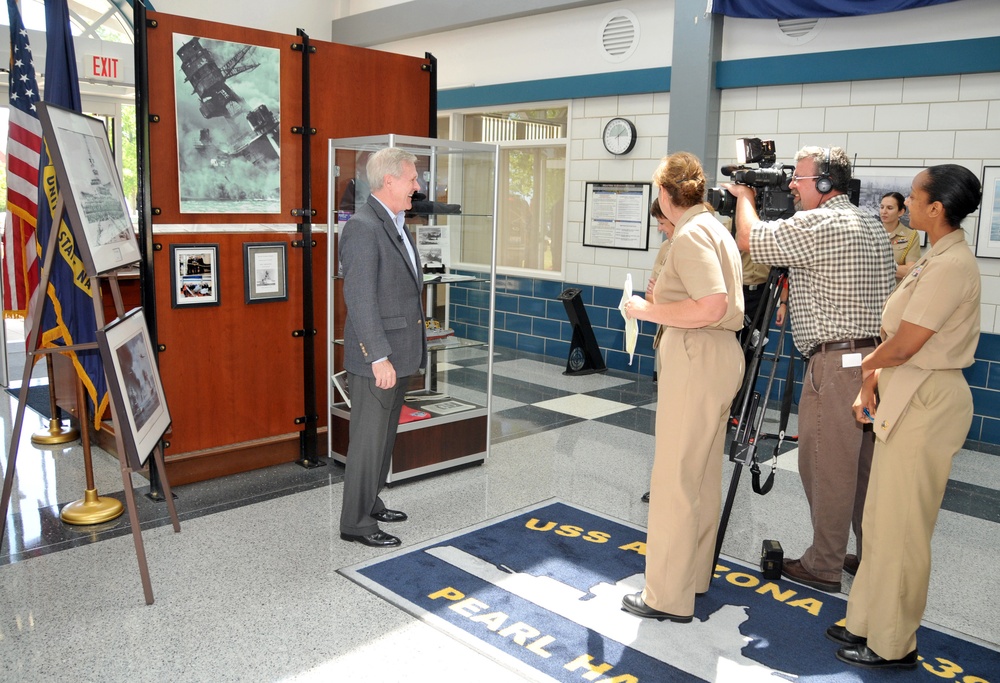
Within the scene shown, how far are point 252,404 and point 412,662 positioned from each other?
86.4 inches

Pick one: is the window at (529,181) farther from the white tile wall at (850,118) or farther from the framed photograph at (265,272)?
the framed photograph at (265,272)

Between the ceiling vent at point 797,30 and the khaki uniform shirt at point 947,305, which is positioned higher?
the ceiling vent at point 797,30

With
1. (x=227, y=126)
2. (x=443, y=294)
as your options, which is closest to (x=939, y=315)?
(x=443, y=294)

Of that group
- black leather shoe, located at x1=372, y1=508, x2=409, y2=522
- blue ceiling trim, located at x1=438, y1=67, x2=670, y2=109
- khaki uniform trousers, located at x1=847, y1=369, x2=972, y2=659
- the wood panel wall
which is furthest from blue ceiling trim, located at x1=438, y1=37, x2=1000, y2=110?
black leather shoe, located at x1=372, y1=508, x2=409, y2=522

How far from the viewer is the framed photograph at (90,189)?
118 inches

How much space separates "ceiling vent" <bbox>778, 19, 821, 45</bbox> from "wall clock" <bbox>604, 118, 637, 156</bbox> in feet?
4.75

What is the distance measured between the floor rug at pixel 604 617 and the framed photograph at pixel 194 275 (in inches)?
66.6

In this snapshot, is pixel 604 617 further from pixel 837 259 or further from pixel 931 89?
pixel 931 89

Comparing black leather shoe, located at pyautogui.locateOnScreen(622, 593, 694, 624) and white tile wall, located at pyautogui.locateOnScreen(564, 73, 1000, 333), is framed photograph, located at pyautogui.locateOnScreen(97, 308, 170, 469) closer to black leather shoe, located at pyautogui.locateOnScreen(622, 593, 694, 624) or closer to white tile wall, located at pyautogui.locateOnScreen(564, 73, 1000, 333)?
black leather shoe, located at pyautogui.locateOnScreen(622, 593, 694, 624)

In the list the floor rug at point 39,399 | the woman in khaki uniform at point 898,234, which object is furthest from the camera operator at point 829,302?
the floor rug at point 39,399

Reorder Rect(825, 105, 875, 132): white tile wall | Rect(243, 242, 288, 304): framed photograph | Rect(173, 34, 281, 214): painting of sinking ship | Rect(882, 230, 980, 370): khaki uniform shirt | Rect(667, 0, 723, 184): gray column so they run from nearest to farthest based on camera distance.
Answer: Rect(882, 230, 980, 370): khaki uniform shirt, Rect(173, 34, 281, 214): painting of sinking ship, Rect(243, 242, 288, 304): framed photograph, Rect(825, 105, 875, 132): white tile wall, Rect(667, 0, 723, 184): gray column

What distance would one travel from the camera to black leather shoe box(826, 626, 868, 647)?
2.68m

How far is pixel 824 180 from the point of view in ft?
9.64

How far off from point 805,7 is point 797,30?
31 cm
